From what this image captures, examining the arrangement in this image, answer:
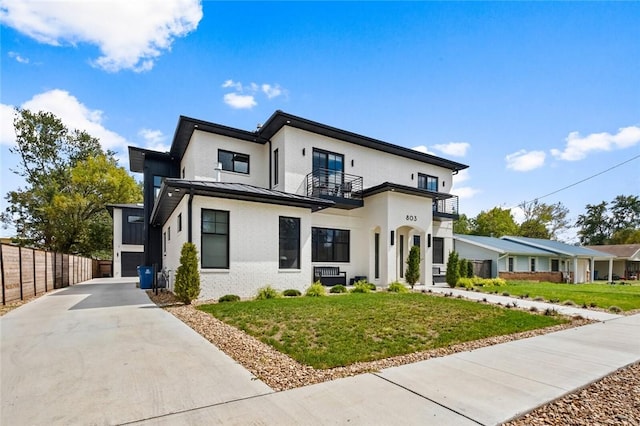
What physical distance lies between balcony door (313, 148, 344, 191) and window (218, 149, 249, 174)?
3.48 m

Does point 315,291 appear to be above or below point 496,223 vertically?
below

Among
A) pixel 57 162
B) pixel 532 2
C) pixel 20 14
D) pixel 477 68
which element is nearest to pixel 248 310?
pixel 20 14

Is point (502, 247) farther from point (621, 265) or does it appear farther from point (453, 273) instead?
point (621, 265)

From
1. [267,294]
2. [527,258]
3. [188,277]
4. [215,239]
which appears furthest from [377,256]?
[527,258]

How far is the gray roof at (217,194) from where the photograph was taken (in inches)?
429

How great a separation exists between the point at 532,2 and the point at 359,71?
20.1ft

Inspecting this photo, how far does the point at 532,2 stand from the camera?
1098cm

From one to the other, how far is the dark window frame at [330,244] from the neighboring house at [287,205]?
5 centimetres

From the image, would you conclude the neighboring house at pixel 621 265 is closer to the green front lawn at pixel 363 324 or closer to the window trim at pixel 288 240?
the green front lawn at pixel 363 324

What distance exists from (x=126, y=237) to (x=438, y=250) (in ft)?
76.7

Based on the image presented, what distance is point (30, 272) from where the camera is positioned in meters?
12.4

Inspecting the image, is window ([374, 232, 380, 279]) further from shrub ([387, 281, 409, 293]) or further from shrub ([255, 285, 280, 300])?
shrub ([255, 285, 280, 300])

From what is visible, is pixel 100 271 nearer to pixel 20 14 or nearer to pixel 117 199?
pixel 117 199

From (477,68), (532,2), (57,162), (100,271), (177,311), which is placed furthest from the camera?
(57,162)
